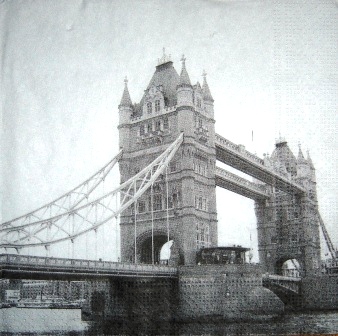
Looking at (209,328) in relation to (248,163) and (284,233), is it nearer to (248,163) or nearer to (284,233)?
(248,163)

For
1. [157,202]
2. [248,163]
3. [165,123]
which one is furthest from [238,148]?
[157,202]

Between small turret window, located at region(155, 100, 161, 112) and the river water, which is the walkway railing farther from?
the river water

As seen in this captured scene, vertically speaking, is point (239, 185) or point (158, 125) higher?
point (158, 125)

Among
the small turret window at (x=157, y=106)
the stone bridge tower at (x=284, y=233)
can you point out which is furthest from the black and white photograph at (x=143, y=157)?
the stone bridge tower at (x=284, y=233)

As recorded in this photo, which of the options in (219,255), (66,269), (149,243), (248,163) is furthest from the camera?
(248,163)

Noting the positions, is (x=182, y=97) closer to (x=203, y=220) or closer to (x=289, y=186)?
(x=203, y=220)

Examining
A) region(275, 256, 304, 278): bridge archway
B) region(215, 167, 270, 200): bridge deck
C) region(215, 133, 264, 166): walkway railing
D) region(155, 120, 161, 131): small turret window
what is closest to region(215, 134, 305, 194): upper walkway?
region(215, 133, 264, 166): walkway railing

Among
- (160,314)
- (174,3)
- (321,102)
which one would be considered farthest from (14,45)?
(160,314)
